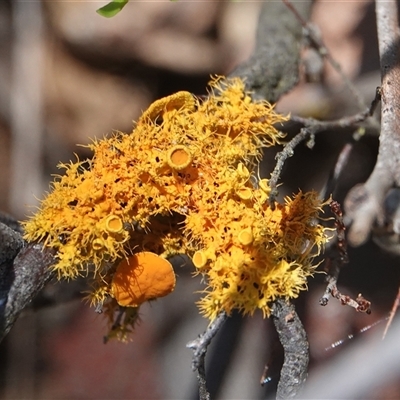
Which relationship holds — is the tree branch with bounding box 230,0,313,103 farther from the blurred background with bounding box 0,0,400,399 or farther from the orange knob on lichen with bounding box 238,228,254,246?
the orange knob on lichen with bounding box 238,228,254,246

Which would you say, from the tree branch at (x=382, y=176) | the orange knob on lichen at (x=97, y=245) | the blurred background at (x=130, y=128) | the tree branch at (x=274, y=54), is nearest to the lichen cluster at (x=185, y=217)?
the orange knob on lichen at (x=97, y=245)

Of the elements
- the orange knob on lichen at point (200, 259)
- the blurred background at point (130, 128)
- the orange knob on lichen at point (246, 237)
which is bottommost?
the blurred background at point (130, 128)

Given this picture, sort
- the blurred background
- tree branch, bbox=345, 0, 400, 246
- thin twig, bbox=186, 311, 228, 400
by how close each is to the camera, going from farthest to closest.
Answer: the blurred background, tree branch, bbox=345, 0, 400, 246, thin twig, bbox=186, 311, 228, 400

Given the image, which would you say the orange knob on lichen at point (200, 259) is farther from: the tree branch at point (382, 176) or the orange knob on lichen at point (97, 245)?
the tree branch at point (382, 176)

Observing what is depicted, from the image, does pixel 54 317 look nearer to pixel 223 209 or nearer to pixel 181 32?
pixel 181 32

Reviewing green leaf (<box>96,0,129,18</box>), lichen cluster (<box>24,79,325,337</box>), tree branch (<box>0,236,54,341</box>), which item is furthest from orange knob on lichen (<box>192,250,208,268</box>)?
green leaf (<box>96,0,129,18</box>)

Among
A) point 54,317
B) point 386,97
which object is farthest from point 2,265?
point 54,317

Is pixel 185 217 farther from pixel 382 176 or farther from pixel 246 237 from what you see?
pixel 382 176
